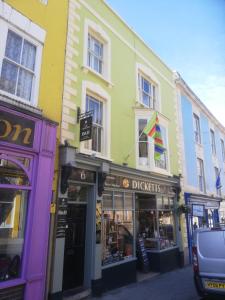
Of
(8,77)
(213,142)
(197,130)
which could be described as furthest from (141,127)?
(213,142)

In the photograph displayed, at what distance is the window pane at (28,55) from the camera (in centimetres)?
711

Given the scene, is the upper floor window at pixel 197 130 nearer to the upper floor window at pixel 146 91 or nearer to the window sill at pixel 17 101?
the upper floor window at pixel 146 91

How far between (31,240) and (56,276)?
124 cm

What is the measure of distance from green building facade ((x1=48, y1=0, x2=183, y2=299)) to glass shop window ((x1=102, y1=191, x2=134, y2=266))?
32 millimetres

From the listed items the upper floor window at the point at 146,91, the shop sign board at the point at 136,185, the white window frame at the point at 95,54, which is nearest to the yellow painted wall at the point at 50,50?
the white window frame at the point at 95,54

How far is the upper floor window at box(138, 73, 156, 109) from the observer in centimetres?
1209

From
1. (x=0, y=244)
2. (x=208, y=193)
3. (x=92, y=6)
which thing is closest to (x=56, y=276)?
(x=0, y=244)

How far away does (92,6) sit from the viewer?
32.6ft

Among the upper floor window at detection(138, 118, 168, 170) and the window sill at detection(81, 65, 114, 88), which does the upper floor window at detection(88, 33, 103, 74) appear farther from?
the upper floor window at detection(138, 118, 168, 170)

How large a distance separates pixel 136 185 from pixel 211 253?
13.1ft

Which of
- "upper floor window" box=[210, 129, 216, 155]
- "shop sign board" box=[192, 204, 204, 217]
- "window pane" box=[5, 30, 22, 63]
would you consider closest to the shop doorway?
"window pane" box=[5, 30, 22, 63]

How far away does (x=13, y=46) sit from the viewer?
22.5 feet

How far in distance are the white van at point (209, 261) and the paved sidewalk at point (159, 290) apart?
1.19 meters

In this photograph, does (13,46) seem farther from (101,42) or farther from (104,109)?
(101,42)
